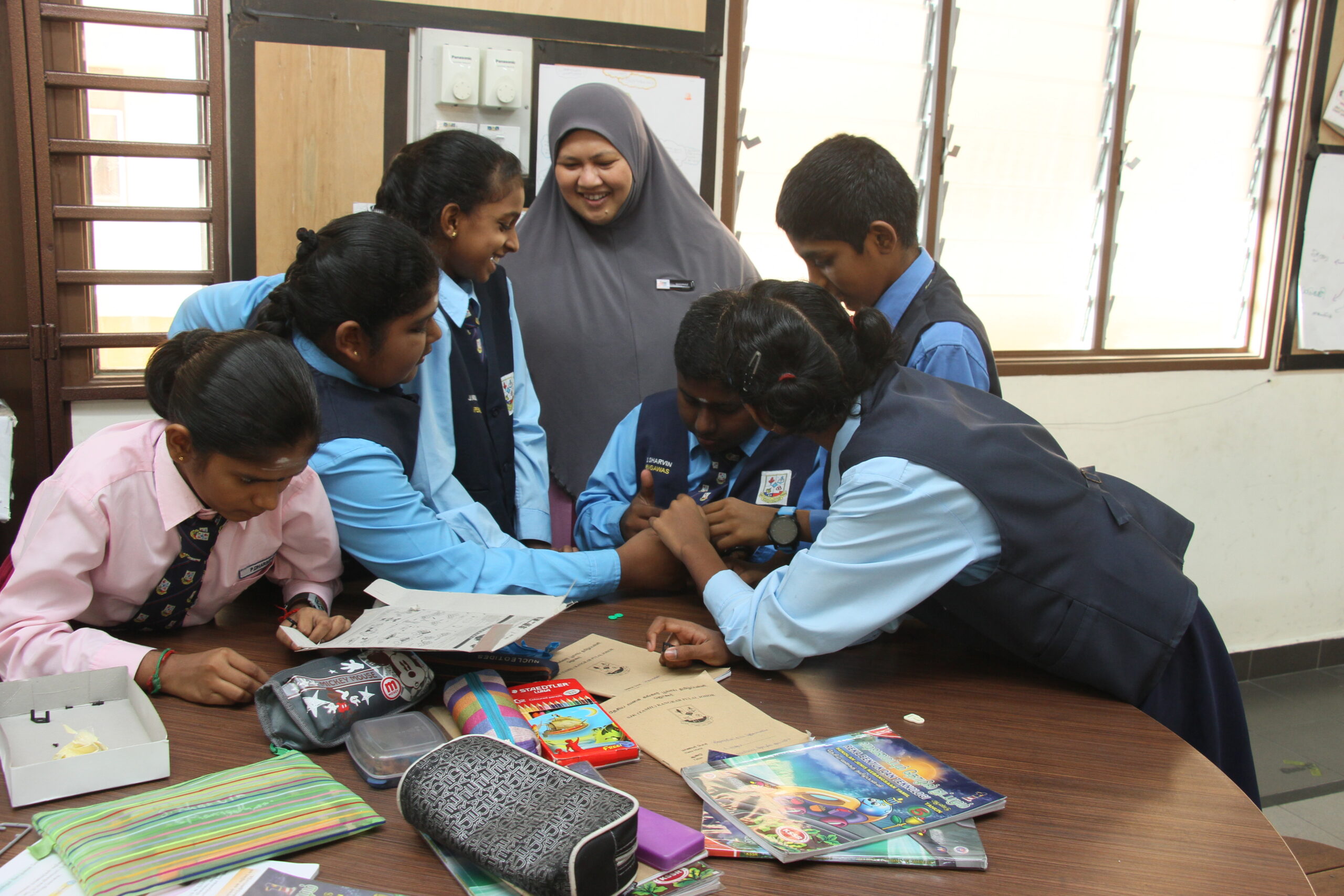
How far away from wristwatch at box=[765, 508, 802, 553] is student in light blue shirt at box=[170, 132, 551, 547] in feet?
1.55

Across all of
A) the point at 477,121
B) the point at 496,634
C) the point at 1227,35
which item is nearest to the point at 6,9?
the point at 477,121

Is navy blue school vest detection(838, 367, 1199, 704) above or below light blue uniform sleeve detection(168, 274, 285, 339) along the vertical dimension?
below

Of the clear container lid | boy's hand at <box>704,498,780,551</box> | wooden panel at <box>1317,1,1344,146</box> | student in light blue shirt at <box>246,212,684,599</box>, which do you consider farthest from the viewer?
wooden panel at <box>1317,1,1344,146</box>

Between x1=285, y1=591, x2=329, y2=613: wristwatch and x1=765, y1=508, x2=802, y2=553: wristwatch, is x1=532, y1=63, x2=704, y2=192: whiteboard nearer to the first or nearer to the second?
x1=765, y1=508, x2=802, y2=553: wristwatch

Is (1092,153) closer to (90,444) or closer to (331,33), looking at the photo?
(331,33)

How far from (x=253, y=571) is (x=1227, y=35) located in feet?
12.7

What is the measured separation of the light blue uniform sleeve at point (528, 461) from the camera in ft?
6.48

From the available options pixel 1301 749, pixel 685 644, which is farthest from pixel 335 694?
pixel 1301 749

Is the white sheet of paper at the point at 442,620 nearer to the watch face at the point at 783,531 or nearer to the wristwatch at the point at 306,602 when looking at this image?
the wristwatch at the point at 306,602

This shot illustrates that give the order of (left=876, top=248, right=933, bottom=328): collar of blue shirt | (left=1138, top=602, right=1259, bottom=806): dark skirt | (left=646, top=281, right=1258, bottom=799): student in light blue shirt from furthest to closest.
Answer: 1. (left=876, top=248, right=933, bottom=328): collar of blue shirt
2. (left=1138, top=602, right=1259, bottom=806): dark skirt
3. (left=646, top=281, right=1258, bottom=799): student in light blue shirt

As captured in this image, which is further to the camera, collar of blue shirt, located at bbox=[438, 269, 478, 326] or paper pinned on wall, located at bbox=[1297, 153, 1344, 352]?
paper pinned on wall, located at bbox=[1297, 153, 1344, 352]

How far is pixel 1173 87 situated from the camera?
351 centimetres

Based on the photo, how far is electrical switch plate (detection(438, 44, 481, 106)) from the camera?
264 centimetres

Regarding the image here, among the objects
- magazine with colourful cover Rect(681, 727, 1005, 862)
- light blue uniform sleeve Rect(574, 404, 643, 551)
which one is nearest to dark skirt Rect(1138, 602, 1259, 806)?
magazine with colourful cover Rect(681, 727, 1005, 862)
